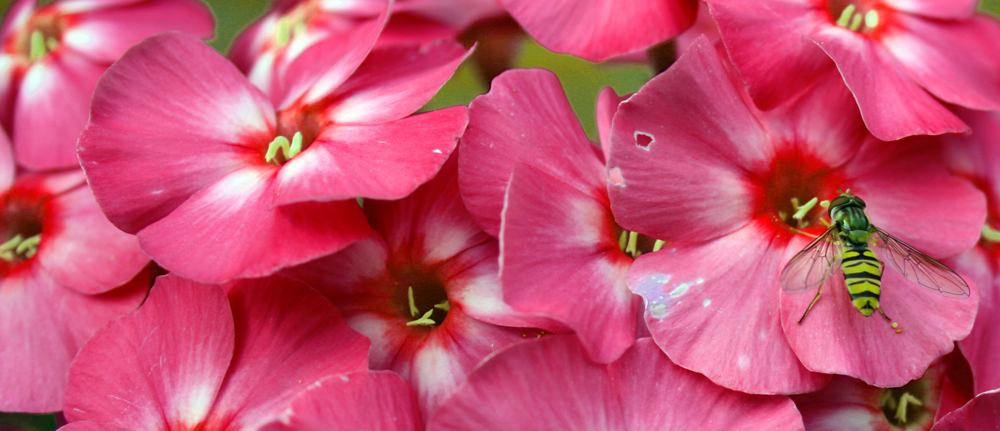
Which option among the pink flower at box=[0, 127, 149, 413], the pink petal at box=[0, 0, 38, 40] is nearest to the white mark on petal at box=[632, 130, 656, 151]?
the pink flower at box=[0, 127, 149, 413]

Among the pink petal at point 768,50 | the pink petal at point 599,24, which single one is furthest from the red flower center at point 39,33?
the pink petal at point 768,50

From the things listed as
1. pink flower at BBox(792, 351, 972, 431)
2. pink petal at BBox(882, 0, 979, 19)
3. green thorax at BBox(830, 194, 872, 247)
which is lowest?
pink flower at BBox(792, 351, 972, 431)

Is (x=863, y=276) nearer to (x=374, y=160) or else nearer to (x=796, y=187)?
(x=796, y=187)

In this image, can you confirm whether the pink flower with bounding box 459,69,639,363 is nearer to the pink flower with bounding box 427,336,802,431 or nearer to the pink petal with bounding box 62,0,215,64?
the pink flower with bounding box 427,336,802,431

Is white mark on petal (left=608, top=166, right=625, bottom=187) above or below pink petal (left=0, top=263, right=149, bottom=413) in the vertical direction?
above

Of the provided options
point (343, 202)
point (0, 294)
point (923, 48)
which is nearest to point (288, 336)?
point (343, 202)

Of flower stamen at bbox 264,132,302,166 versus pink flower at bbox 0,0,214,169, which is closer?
flower stamen at bbox 264,132,302,166
